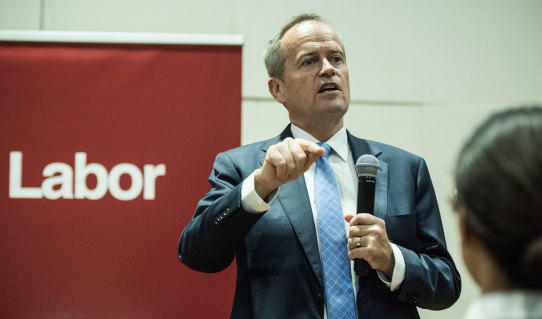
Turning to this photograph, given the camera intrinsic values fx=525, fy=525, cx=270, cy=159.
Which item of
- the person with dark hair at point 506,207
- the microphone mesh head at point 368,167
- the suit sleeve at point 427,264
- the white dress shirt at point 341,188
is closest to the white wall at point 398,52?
the white dress shirt at point 341,188

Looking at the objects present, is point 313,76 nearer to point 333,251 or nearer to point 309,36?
point 309,36

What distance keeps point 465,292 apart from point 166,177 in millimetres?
1684

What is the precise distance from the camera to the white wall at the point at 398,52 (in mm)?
2846

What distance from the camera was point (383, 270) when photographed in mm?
1566

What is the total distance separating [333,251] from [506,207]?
99 cm

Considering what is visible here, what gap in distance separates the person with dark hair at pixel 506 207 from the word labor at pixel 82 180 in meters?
2.06

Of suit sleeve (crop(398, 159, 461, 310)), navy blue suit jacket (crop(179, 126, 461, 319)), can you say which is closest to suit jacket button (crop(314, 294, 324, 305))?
navy blue suit jacket (crop(179, 126, 461, 319))

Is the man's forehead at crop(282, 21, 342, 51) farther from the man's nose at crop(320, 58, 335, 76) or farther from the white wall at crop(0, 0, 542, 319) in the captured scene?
the white wall at crop(0, 0, 542, 319)

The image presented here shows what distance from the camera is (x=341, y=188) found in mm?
1803

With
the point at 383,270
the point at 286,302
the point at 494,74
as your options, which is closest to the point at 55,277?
the point at 286,302

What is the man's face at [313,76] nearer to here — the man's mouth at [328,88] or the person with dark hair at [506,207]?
the man's mouth at [328,88]

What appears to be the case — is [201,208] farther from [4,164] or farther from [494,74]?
[494,74]

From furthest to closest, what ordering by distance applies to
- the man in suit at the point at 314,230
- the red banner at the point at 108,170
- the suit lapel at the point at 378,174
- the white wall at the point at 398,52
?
the white wall at the point at 398,52 → the red banner at the point at 108,170 → the suit lapel at the point at 378,174 → the man in suit at the point at 314,230

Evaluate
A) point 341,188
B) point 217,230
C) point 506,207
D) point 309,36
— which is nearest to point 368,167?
point 341,188
